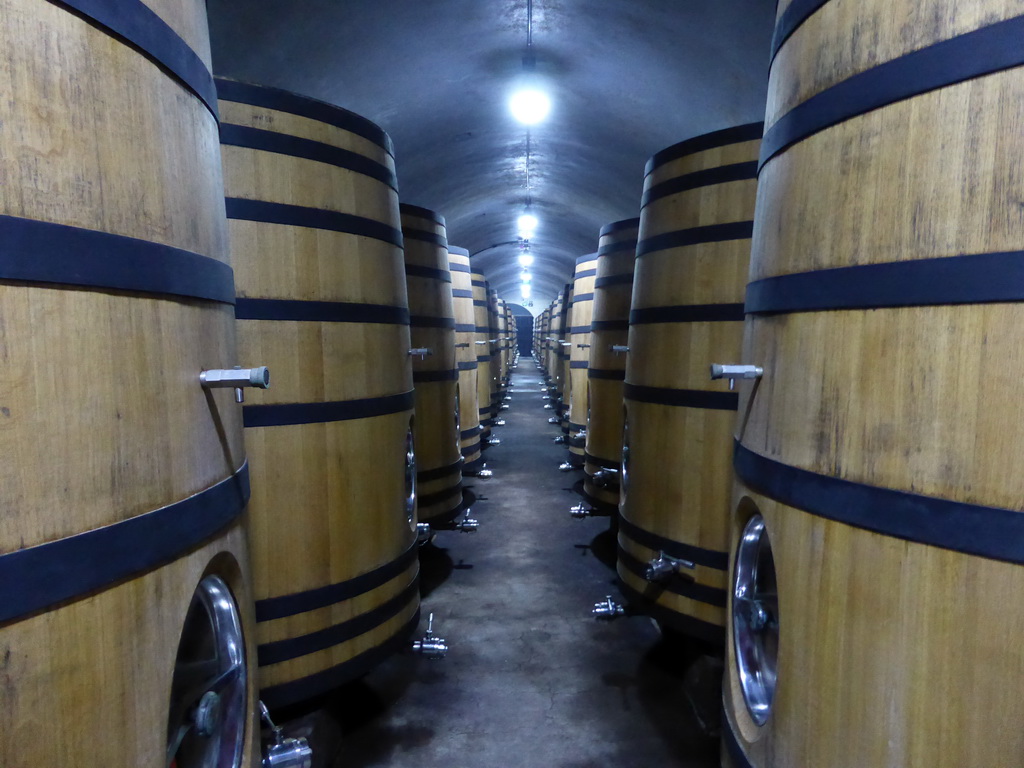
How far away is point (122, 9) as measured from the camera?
3.46 ft

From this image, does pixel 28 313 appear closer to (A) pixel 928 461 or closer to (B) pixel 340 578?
(A) pixel 928 461

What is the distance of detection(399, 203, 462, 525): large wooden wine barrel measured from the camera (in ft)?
14.4

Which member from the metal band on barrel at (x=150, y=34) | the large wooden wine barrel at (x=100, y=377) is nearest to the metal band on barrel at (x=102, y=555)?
the large wooden wine barrel at (x=100, y=377)

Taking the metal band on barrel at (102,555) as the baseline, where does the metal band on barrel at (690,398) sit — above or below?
above

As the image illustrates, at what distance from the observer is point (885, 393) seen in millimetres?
1185

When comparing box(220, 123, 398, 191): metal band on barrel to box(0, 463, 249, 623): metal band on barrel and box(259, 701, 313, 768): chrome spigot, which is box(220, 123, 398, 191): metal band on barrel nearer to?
box(0, 463, 249, 623): metal band on barrel

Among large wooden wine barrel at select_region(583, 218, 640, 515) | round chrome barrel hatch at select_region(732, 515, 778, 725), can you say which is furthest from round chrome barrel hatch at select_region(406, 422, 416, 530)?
large wooden wine barrel at select_region(583, 218, 640, 515)

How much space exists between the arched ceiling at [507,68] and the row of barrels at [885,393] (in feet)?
13.2

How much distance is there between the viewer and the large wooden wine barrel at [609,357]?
4.86m

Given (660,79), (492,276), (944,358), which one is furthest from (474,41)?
(492,276)

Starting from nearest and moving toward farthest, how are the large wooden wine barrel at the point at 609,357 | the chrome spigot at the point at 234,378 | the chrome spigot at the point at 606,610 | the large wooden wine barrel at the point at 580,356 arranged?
1. the chrome spigot at the point at 234,378
2. the chrome spigot at the point at 606,610
3. the large wooden wine barrel at the point at 609,357
4. the large wooden wine barrel at the point at 580,356

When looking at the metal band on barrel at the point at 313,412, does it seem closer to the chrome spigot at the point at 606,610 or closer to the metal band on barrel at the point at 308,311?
the metal band on barrel at the point at 308,311

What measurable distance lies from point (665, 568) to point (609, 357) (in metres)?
2.48

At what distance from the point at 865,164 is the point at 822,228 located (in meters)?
0.15
